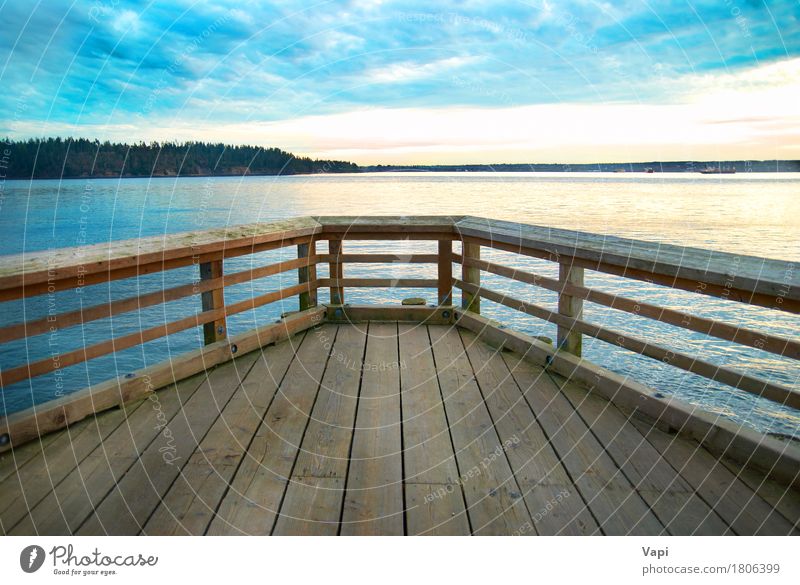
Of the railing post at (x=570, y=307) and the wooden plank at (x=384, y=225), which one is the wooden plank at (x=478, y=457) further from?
the wooden plank at (x=384, y=225)

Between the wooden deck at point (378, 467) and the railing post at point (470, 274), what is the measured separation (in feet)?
4.96

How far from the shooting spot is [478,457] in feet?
10.4

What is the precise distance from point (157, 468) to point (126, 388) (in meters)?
1.08

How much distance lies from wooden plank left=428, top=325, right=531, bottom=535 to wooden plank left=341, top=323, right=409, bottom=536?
318 millimetres

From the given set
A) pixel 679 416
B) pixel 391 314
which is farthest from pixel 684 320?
pixel 391 314

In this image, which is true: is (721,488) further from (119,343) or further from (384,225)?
(384,225)


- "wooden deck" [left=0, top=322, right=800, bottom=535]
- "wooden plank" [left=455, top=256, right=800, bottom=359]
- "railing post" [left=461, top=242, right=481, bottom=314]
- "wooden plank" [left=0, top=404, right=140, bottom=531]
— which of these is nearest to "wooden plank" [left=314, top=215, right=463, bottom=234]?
"railing post" [left=461, top=242, right=481, bottom=314]

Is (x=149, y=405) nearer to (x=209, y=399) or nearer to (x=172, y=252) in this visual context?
(x=209, y=399)

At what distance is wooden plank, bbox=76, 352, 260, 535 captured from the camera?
8.32 feet

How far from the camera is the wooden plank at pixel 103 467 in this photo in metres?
2.55

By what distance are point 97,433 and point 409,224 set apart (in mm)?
3246
